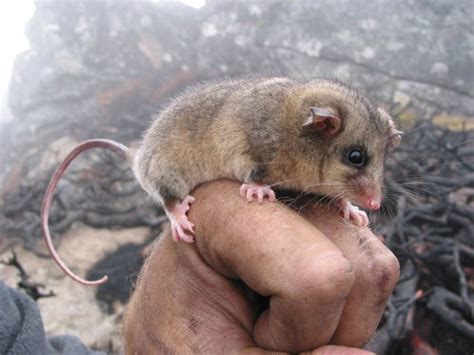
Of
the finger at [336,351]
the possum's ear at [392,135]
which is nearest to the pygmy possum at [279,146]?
the possum's ear at [392,135]

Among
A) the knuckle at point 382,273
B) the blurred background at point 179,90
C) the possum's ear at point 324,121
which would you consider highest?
the possum's ear at point 324,121

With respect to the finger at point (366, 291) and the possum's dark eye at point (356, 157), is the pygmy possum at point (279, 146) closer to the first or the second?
the possum's dark eye at point (356, 157)

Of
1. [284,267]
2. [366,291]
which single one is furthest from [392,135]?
[284,267]

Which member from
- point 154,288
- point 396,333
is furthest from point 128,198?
point 154,288

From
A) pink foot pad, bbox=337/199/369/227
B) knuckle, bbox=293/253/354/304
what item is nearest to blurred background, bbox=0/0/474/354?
pink foot pad, bbox=337/199/369/227

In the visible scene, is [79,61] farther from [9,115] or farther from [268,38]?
[268,38]

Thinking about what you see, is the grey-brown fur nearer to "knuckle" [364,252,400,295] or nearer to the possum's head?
the possum's head
